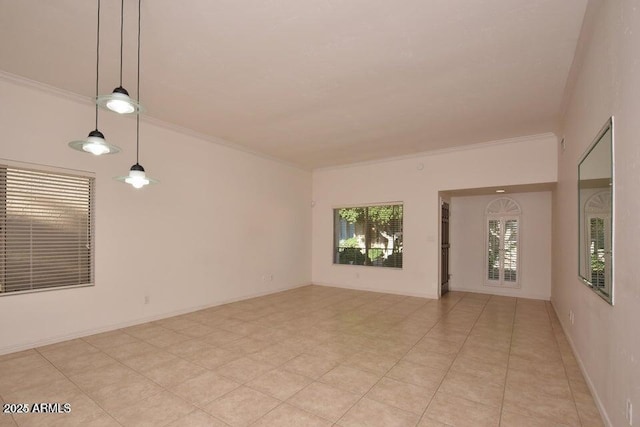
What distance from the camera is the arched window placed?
6.94 meters

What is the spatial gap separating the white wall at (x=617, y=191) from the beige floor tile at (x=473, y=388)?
28.1 inches

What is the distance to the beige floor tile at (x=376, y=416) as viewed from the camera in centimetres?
231

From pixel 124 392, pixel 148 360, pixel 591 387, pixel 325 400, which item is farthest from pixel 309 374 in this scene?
pixel 591 387

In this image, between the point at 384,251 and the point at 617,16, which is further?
the point at 384,251

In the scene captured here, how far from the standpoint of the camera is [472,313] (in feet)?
18.0

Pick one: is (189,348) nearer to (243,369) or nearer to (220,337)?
(220,337)

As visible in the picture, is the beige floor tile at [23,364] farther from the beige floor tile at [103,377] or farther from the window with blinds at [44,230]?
the window with blinds at [44,230]

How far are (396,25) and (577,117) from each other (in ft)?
7.89

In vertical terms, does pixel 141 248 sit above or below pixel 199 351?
above

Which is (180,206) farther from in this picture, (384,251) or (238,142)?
(384,251)

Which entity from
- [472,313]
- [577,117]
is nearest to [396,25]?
[577,117]

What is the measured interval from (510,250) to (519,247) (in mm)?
187

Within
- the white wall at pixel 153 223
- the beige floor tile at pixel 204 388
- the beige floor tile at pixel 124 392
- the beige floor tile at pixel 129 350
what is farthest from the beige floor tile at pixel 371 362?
the white wall at pixel 153 223

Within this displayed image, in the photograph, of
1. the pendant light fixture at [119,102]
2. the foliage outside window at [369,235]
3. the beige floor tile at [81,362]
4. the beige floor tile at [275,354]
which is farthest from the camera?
the foliage outside window at [369,235]
